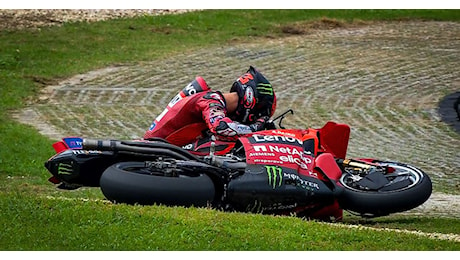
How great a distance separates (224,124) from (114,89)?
32.8ft

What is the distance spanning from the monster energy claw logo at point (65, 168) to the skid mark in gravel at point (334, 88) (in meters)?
5.57

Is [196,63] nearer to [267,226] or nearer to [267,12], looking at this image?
[267,12]

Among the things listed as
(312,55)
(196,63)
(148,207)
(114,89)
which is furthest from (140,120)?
(148,207)

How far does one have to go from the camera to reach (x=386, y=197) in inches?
451

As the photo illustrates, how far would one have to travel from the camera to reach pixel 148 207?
10.7 meters

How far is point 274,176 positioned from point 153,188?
1303 millimetres

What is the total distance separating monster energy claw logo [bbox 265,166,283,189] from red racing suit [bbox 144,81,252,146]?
66 cm

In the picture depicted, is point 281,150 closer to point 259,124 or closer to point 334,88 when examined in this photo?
point 259,124

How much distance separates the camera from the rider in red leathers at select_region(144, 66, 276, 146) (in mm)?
11797

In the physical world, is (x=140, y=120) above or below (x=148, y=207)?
below

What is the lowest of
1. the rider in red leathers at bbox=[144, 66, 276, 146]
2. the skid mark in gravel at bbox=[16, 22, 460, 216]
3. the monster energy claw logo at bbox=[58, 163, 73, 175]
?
the skid mark in gravel at bbox=[16, 22, 460, 216]

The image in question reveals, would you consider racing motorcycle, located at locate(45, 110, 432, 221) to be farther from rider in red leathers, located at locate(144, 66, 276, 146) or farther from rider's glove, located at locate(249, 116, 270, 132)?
rider's glove, located at locate(249, 116, 270, 132)

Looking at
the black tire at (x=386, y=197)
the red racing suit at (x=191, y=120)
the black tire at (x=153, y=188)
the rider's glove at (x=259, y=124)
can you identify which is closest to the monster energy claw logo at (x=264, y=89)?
the rider's glove at (x=259, y=124)

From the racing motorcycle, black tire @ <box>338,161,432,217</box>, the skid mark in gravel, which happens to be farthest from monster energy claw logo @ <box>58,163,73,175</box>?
the skid mark in gravel
